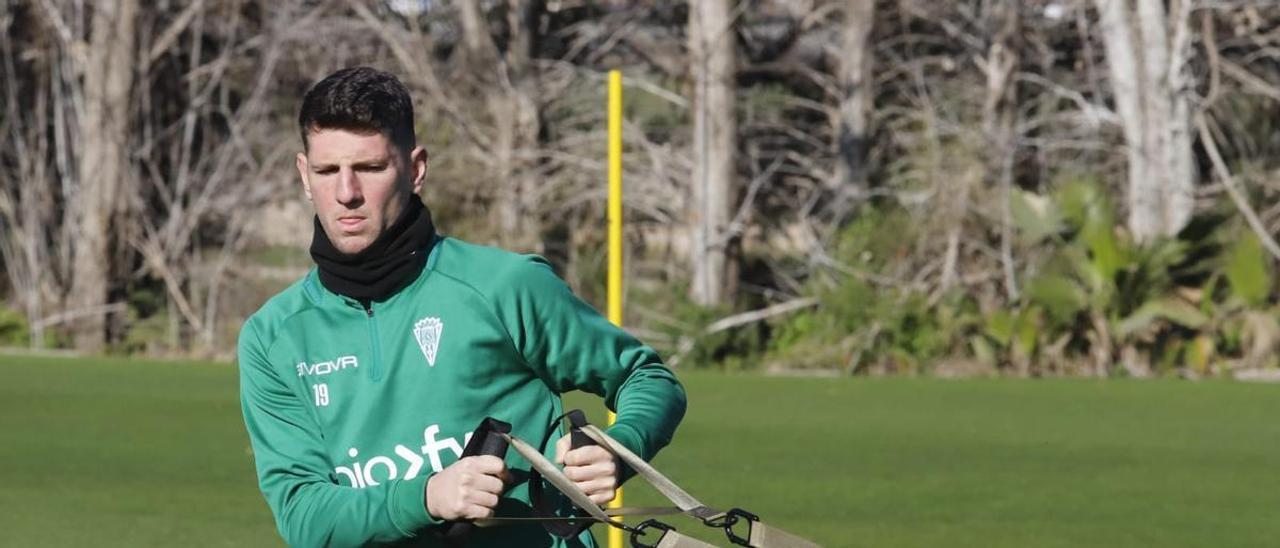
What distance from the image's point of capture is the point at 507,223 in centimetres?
2323

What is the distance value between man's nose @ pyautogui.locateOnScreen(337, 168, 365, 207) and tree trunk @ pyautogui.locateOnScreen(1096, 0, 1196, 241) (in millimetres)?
18545

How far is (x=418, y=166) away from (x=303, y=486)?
1.90 feet

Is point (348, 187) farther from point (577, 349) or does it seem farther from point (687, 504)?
point (687, 504)

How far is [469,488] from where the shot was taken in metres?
3.16

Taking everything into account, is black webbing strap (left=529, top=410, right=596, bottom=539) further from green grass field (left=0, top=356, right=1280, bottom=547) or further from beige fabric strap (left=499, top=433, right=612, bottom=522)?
green grass field (left=0, top=356, right=1280, bottom=547)

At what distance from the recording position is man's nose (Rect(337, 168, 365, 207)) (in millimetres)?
3373

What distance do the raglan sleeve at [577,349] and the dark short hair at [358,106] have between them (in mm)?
349

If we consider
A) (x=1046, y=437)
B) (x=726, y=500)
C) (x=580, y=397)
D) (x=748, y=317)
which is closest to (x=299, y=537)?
(x=726, y=500)

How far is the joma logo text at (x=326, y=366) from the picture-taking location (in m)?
3.55

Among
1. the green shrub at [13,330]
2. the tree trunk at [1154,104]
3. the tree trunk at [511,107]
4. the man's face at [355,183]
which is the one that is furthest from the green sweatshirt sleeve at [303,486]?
the green shrub at [13,330]

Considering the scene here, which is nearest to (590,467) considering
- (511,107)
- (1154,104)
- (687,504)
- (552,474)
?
(552,474)

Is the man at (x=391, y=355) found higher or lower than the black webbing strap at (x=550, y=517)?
higher

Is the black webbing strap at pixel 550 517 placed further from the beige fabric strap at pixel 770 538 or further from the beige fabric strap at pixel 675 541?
the beige fabric strap at pixel 770 538

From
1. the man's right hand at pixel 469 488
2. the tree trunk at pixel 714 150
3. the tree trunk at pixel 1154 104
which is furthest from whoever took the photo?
the tree trunk at pixel 714 150
